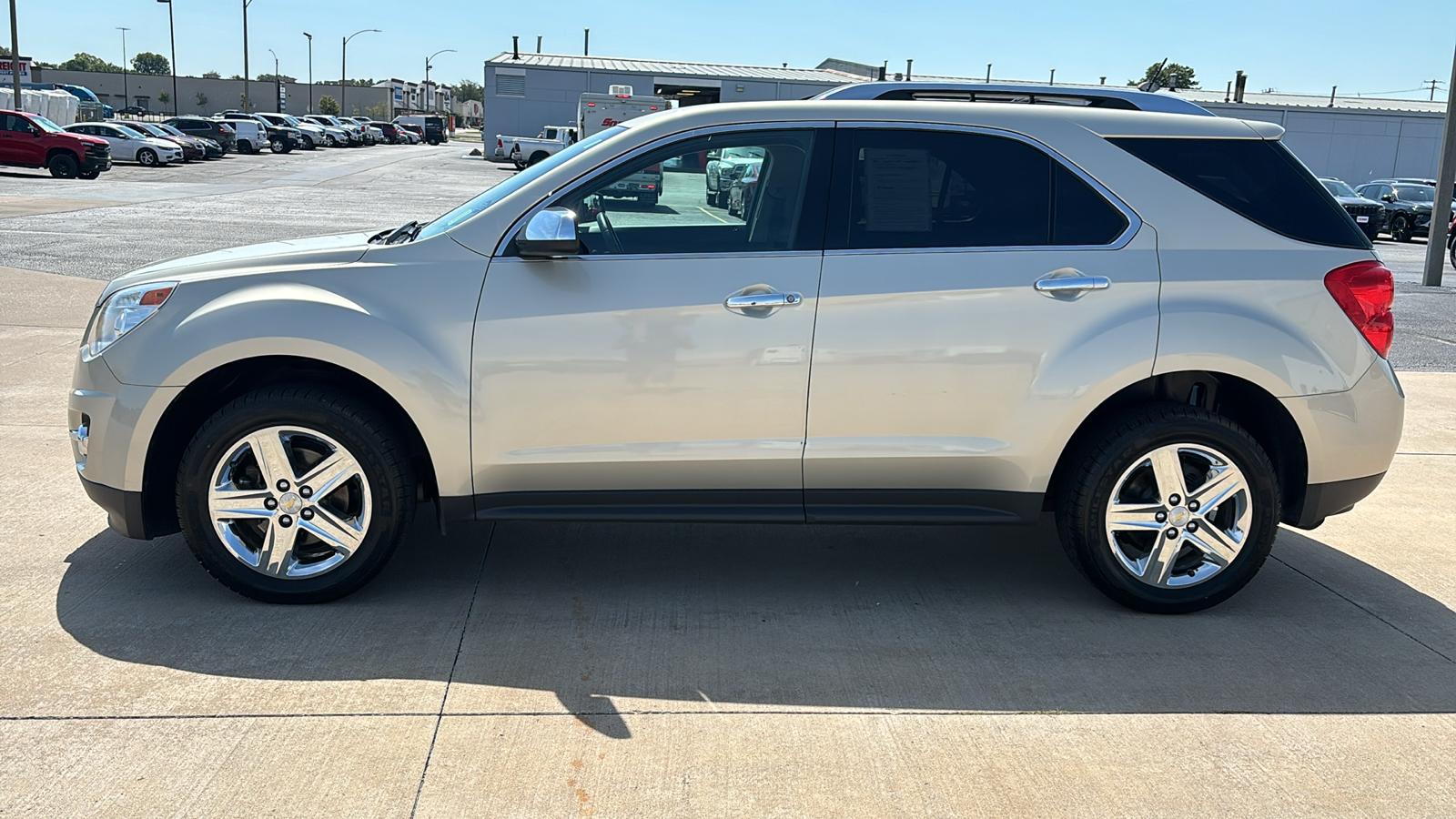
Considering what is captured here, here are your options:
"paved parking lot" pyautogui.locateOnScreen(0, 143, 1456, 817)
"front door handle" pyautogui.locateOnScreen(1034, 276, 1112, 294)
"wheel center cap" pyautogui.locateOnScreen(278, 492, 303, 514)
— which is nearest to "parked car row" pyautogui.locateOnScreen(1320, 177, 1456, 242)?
"paved parking lot" pyautogui.locateOnScreen(0, 143, 1456, 817)

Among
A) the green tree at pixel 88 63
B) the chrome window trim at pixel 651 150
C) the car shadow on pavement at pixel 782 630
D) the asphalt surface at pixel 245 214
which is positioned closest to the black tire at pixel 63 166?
the asphalt surface at pixel 245 214

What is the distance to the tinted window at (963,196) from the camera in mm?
4250

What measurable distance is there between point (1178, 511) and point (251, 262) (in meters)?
3.38

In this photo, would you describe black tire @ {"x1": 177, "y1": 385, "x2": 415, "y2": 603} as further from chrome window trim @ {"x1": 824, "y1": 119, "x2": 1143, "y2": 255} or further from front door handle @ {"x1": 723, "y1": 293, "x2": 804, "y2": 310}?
chrome window trim @ {"x1": 824, "y1": 119, "x2": 1143, "y2": 255}

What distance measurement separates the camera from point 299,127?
207 feet

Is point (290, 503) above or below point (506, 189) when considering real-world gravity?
below

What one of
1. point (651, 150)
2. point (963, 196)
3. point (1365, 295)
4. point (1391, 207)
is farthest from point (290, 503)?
point (1391, 207)

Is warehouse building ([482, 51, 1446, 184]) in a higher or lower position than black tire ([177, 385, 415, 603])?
higher

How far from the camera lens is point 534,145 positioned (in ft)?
167

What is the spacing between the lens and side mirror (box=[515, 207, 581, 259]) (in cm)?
398

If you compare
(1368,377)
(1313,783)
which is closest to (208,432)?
(1313,783)

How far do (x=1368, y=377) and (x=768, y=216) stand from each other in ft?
7.27

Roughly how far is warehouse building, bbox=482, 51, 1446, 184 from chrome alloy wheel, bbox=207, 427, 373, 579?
5110 centimetres

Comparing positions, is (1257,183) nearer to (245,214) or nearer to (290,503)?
(290,503)
